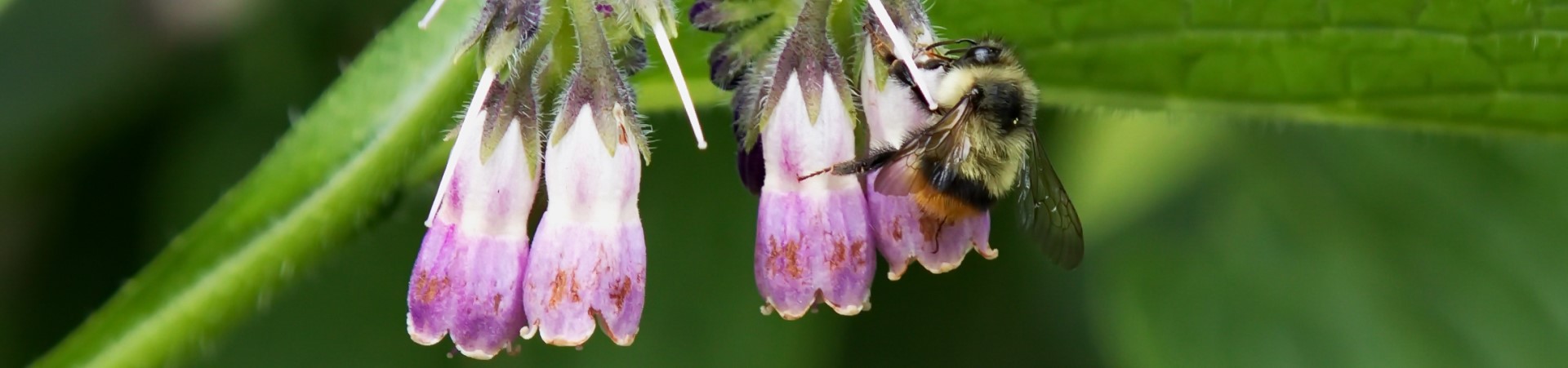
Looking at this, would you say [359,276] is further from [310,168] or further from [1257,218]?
[1257,218]

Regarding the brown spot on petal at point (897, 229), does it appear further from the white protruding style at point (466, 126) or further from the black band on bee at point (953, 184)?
the white protruding style at point (466, 126)

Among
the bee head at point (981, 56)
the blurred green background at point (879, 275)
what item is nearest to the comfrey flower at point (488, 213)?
the bee head at point (981, 56)

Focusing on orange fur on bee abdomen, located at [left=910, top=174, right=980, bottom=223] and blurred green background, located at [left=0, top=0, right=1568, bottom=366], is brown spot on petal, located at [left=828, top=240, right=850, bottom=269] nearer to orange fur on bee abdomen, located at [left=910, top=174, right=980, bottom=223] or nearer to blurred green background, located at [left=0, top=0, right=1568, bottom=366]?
orange fur on bee abdomen, located at [left=910, top=174, right=980, bottom=223]

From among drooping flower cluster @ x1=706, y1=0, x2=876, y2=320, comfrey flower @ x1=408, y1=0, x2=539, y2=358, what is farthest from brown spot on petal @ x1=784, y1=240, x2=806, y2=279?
comfrey flower @ x1=408, y1=0, x2=539, y2=358

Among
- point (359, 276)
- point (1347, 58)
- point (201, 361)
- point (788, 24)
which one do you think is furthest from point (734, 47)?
point (201, 361)

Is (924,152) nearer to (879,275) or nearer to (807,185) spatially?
(807,185)

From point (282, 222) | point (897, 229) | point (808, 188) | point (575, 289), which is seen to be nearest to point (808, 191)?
point (808, 188)

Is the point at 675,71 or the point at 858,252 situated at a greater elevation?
the point at 675,71
